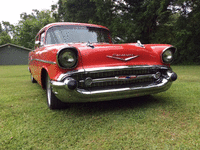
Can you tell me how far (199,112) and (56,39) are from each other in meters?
2.65

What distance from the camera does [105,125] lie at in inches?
82.0

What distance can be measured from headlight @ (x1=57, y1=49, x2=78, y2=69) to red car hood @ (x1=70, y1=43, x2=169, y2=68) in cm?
12

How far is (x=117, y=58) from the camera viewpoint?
236cm

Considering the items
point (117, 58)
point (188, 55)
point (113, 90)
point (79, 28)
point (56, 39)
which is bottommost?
point (188, 55)

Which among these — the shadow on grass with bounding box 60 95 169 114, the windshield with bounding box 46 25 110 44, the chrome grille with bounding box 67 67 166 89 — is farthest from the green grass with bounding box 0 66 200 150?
the windshield with bounding box 46 25 110 44

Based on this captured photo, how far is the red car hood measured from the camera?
2.25 m

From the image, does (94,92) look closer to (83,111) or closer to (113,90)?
(113,90)

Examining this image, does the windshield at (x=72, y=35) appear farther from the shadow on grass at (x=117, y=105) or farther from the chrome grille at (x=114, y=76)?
the shadow on grass at (x=117, y=105)

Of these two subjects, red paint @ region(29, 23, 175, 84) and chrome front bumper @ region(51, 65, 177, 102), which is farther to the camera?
red paint @ region(29, 23, 175, 84)

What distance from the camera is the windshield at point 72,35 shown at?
3039mm

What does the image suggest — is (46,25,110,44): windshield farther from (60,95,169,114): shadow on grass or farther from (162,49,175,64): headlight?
(162,49,175,64): headlight

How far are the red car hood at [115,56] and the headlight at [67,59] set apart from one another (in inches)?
4.7

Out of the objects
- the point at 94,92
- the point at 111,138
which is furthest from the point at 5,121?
the point at 111,138

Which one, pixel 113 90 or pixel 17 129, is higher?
pixel 113 90
